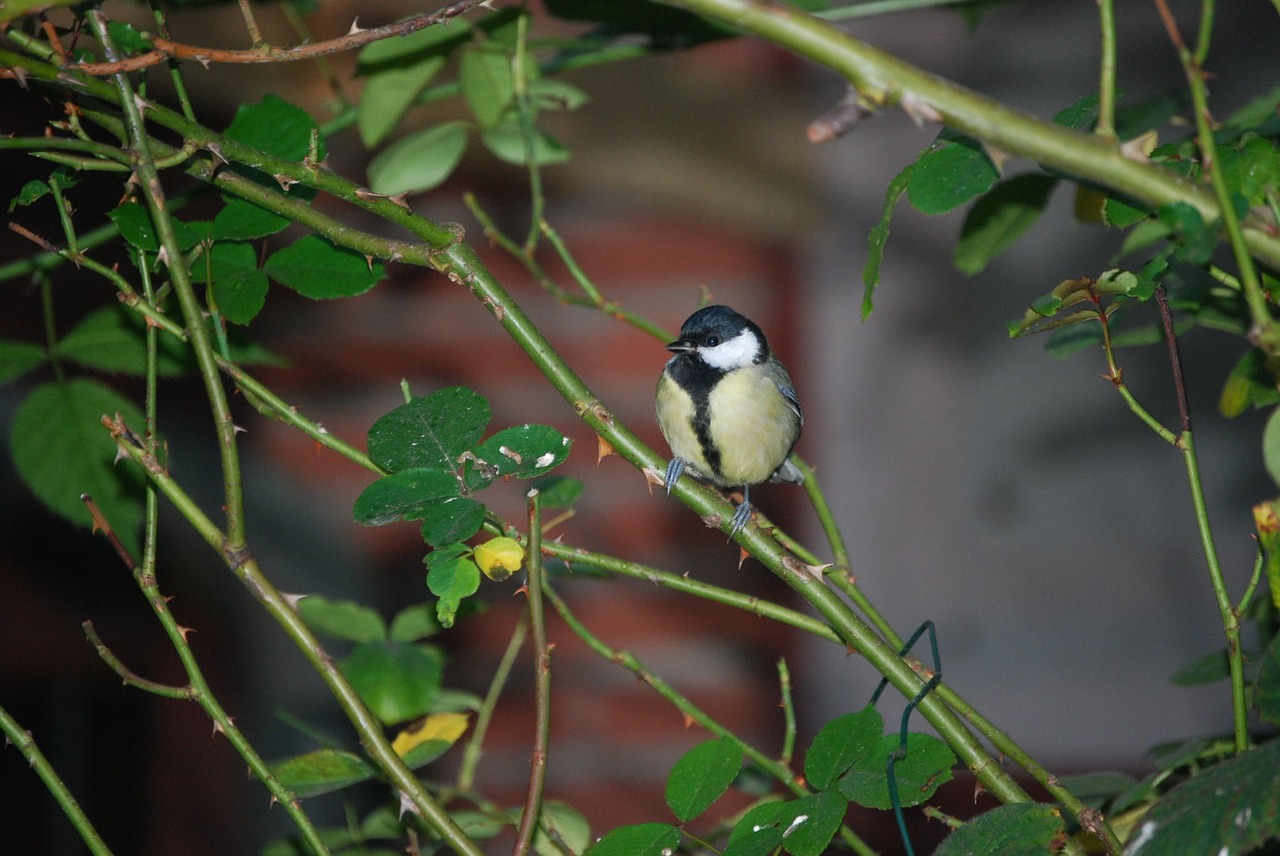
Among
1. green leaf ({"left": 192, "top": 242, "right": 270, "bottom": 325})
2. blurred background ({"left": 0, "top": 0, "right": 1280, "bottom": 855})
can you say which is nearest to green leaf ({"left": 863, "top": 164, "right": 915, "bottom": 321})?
green leaf ({"left": 192, "top": 242, "right": 270, "bottom": 325})

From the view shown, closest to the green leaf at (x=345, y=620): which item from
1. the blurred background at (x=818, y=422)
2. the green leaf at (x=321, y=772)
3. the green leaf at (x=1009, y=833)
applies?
the green leaf at (x=321, y=772)

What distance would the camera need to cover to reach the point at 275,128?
0.72 m

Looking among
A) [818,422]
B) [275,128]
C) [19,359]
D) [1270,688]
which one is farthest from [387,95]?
[818,422]

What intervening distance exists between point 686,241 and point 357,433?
2.35 feet

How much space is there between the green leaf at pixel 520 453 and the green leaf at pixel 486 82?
1.58ft

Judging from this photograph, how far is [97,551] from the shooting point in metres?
1.25

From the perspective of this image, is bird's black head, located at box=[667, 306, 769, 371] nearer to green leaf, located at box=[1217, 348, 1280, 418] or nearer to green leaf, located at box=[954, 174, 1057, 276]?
green leaf, located at box=[954, 174, 1057, 276]

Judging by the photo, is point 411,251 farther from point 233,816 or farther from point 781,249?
point 781,249

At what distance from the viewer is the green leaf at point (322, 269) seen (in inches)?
28.0

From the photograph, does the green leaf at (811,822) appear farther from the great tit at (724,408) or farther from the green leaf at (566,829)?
the great tit at (724,408)

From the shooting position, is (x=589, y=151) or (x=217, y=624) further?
(x=589, y=151)

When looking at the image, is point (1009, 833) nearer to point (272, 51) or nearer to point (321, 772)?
point (321, 772)

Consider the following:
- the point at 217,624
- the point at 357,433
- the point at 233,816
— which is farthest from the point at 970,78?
the point at 233,816

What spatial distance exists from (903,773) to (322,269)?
0.47m
